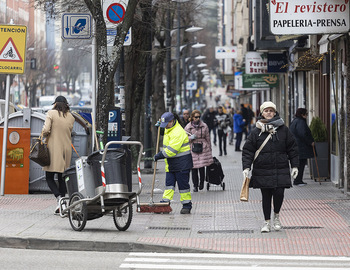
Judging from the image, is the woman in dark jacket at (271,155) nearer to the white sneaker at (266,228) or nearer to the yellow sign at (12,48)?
the white sneaker at (266,228)

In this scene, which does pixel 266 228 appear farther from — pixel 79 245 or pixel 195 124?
pixel 195 124

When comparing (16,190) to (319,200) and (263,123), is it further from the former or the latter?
(263,123)

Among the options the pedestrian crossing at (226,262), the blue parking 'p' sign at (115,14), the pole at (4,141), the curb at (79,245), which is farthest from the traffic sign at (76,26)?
the pedestrian crossing at (226,262)

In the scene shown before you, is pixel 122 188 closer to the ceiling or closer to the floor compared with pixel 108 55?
closer to the floor

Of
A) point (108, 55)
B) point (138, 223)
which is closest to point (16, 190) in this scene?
point (108, 55)

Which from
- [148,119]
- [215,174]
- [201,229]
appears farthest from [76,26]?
[148,119]

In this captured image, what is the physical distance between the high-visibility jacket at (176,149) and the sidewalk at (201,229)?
759mm

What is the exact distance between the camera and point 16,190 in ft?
53.1

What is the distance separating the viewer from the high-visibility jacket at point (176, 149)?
516 inches

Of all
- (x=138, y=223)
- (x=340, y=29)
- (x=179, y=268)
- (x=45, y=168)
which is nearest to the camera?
(x=179, y=268)

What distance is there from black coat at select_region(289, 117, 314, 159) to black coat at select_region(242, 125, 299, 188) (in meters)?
7.62

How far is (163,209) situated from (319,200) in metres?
3.32

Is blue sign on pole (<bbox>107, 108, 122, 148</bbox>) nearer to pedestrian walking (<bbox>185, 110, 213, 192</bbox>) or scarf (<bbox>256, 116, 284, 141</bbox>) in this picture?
pedestrian walking (<bbox>185, 110, 213, 192</bbox>)

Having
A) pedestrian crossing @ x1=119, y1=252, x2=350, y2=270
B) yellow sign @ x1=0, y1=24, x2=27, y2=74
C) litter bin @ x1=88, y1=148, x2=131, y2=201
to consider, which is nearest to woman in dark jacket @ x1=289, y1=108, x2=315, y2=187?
yellow sign @ x1=0, y1=24, x2=27, y2=74
